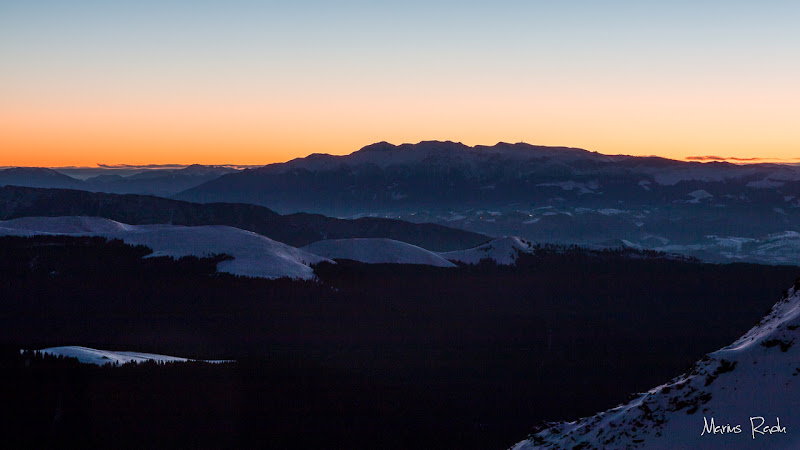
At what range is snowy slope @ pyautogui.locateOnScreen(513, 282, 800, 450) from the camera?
160 feet

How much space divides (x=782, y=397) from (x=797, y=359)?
284 centimetres

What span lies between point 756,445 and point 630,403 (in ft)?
47.2

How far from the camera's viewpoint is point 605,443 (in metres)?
54.6

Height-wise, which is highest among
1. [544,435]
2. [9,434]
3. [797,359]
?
[797,359]

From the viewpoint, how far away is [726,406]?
51.2 meters

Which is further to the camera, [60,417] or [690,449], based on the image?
[60,417]

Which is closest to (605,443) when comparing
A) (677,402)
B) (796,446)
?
(677,402)

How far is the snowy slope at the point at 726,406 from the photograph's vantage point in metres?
48.6

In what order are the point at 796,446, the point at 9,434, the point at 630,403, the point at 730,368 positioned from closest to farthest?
the point at 796,446, the point at 730,368, the point at 630,403, the point at 9,434

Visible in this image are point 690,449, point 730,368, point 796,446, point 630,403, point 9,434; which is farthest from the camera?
point 9,434

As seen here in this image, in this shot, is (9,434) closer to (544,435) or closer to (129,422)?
(129,422)

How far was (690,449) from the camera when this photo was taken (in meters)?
49.4

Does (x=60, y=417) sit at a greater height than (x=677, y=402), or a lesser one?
lesser

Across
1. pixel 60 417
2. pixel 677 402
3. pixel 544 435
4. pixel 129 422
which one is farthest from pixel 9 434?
pixel 677 402
